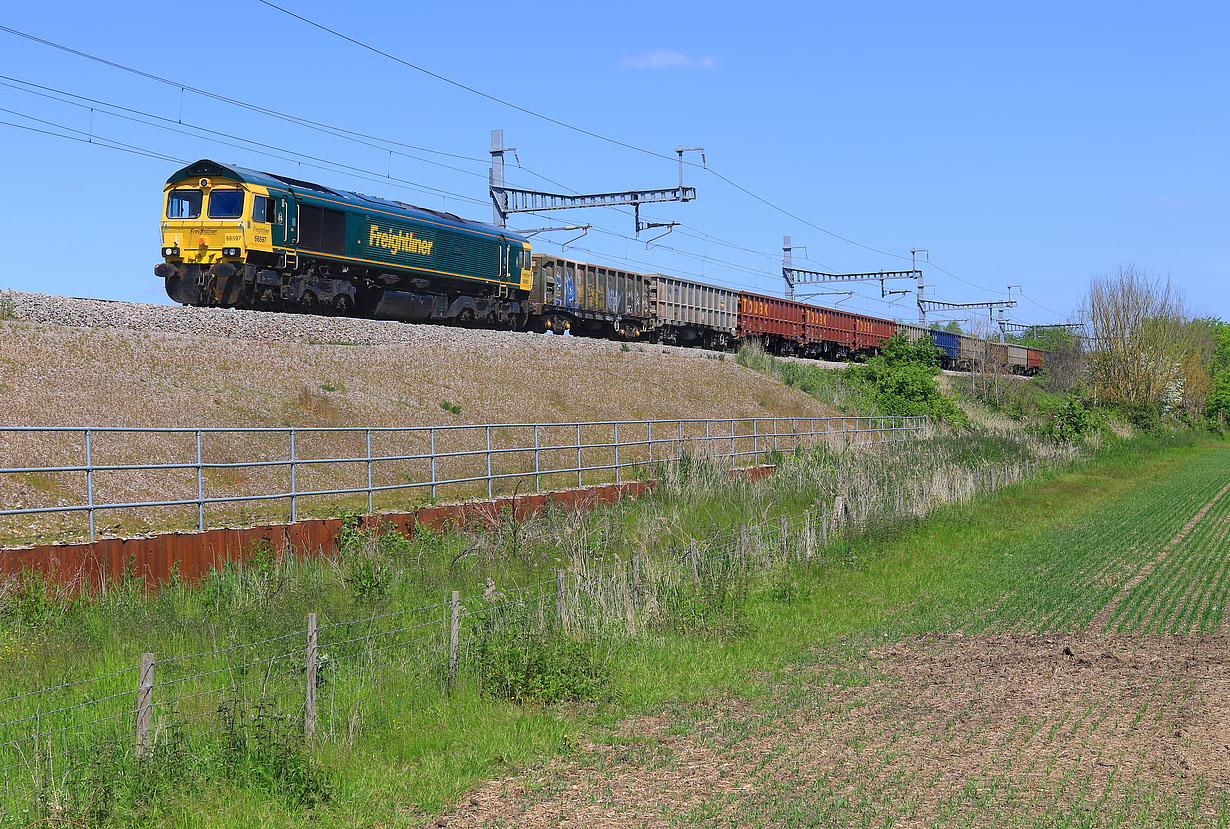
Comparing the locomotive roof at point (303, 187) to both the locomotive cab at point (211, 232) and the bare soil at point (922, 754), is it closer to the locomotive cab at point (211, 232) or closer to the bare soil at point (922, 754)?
the locomotive cab at point (211, 232)

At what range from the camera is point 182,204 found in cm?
2581

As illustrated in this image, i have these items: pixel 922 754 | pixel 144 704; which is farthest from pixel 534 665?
pixel 144 704

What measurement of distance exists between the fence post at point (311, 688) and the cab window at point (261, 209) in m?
19.1

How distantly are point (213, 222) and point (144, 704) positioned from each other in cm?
2047

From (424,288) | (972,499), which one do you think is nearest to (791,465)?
(972,499)

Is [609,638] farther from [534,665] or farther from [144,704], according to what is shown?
[144,704]

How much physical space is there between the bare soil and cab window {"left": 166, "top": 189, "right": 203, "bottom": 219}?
2042cm

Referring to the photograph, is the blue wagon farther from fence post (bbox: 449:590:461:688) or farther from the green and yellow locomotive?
fence post (bbox: 449:590:461:688)

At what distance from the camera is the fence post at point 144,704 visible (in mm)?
6730

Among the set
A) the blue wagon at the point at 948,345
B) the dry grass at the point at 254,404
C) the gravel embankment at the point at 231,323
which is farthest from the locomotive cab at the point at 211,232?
the blue wagon at the point at 948,345

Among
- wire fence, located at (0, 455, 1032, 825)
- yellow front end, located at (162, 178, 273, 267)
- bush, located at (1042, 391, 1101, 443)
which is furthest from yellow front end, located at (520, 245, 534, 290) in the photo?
wire fence, located at (0, 455, 1032, 825)

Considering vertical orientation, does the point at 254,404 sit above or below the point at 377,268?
below

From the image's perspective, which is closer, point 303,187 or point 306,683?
point 306,683

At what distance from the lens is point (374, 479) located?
20.4m
